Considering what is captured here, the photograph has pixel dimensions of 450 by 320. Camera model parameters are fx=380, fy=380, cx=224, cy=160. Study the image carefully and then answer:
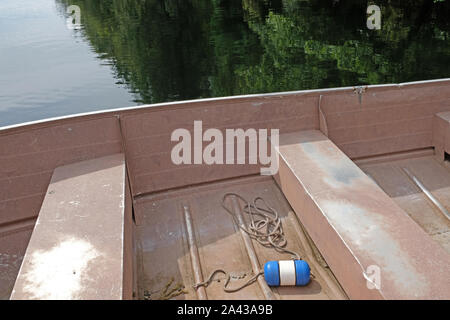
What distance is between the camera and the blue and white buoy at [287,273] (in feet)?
10.7

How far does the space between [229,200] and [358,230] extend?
1.79 metres

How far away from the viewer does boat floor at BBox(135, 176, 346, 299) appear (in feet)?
11.1

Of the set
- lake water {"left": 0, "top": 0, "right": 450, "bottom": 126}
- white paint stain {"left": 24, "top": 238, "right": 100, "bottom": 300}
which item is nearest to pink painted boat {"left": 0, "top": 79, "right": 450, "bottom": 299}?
white paint stain {"left": 24, "top": 238, "right": 100, "bottom": 300}

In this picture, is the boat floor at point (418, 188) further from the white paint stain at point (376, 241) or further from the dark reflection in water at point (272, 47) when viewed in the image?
the dark reflection in water at point (272, 47)

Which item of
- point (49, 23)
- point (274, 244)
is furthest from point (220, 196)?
point (49, 23)

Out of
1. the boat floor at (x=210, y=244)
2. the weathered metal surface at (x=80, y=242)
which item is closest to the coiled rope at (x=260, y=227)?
the boat floor at (x=210, y=244)

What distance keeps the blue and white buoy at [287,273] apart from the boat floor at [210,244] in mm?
87

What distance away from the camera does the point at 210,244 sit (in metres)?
3.98

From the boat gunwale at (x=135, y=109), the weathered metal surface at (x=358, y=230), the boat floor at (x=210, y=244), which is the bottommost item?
the boat floor at (x=210, y=244)

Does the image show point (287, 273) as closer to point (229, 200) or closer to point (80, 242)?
point (229, 200)

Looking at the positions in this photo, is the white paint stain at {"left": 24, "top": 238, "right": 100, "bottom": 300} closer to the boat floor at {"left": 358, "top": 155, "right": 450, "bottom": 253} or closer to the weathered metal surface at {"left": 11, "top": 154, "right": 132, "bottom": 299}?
the weathered metal surface at {"left": 11, "top": 154, "right": 132, "bottom": 299}

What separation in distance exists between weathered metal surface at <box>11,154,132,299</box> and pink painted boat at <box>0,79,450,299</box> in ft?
0.03

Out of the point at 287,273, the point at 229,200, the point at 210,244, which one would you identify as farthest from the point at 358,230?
the point at 229,200
